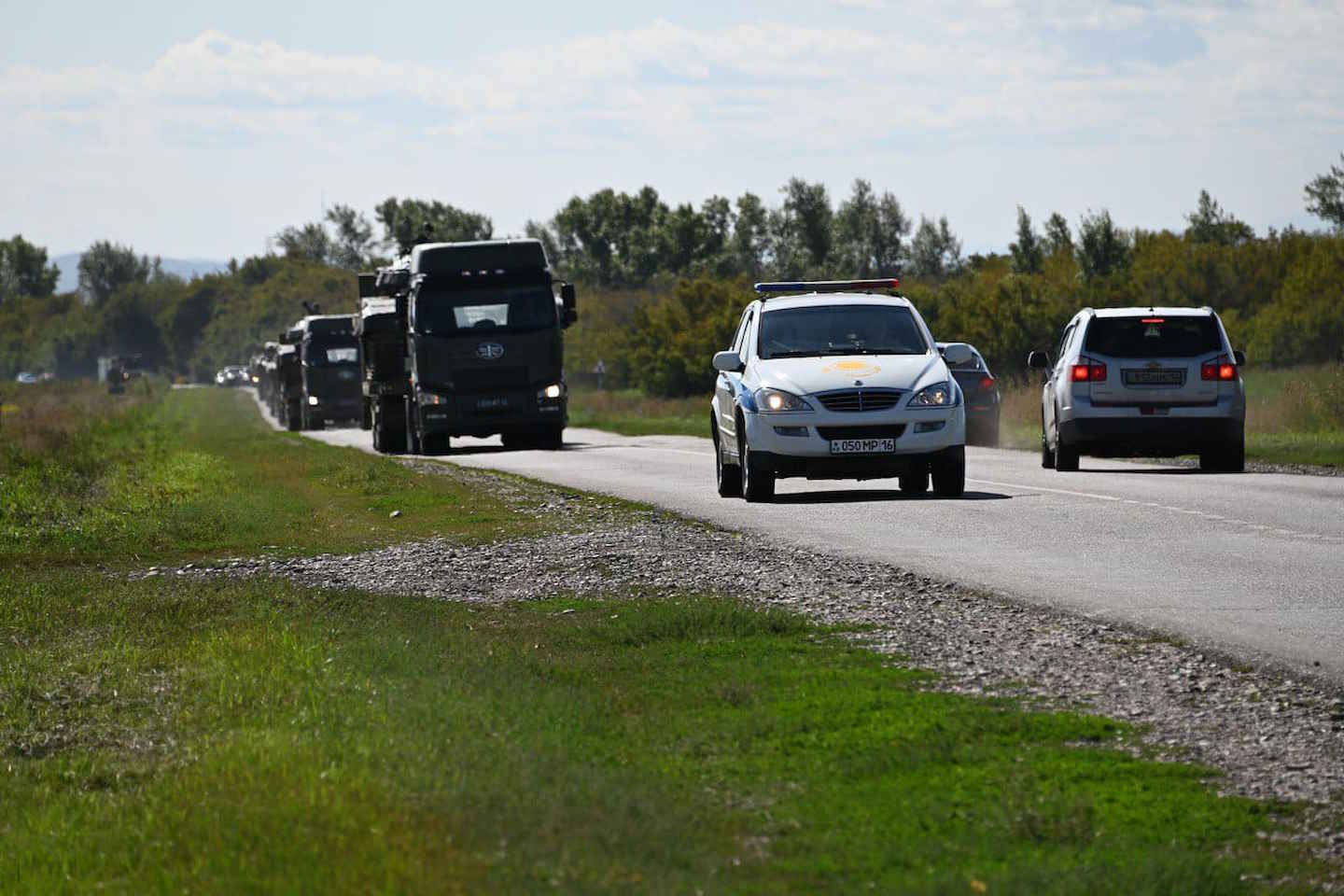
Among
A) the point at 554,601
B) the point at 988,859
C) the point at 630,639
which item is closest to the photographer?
the point at 988,859

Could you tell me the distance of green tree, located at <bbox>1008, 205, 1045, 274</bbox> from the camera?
343ft

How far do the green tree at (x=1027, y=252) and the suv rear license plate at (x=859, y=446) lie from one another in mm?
86892

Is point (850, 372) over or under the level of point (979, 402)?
over

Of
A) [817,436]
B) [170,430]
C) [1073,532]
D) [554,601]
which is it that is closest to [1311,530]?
[1073,532]

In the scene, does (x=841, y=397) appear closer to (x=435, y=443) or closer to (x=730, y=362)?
(x=730, y=362)

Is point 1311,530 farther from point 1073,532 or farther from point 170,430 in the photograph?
point 170,430

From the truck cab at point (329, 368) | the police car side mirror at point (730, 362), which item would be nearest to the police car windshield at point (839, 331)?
the police car side mirror at point (730, 362)

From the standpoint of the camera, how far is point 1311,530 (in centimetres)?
1650

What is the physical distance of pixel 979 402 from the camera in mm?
35188

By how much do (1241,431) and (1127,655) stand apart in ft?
49.2

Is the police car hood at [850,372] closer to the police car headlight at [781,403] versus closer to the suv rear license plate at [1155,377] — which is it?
the police car headlight at [781,403]

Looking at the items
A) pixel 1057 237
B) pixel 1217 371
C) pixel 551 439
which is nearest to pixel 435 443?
pixel 551 439

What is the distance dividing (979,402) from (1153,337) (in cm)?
1127

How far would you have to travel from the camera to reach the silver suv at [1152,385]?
933 inches
